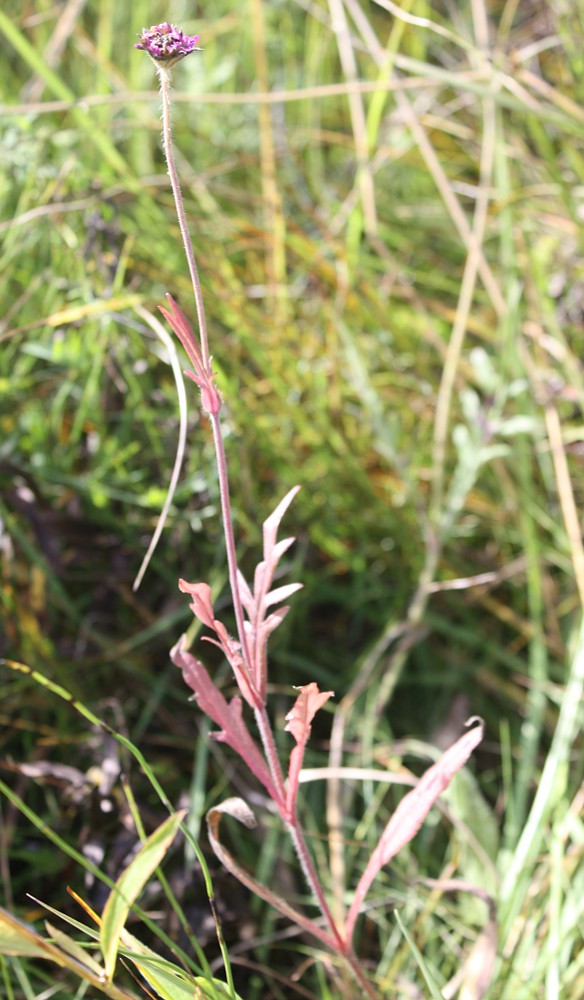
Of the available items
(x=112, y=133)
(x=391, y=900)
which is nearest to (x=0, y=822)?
(x=391, y=900)

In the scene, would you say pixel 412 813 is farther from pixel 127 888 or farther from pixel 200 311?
pixel 200 311

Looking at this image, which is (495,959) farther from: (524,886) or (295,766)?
(295,766)

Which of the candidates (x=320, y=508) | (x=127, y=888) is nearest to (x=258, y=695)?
(x=127, y=888)

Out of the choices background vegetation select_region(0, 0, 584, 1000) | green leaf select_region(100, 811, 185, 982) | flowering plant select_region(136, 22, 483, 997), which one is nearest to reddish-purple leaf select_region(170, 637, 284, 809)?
flowering plant select_region(136, 22, 483, 997)

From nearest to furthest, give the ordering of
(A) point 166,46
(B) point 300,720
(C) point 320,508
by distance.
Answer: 1. (A) point 166,46
2. (B) point 300,720
3. (C) point 320,508

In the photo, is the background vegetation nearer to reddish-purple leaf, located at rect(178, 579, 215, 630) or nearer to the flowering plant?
the flowering plant

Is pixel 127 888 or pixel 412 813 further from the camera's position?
pixel 412 813

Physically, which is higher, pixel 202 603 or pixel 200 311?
pixel 200 311

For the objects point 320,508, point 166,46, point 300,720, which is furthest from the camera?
point 320,508
